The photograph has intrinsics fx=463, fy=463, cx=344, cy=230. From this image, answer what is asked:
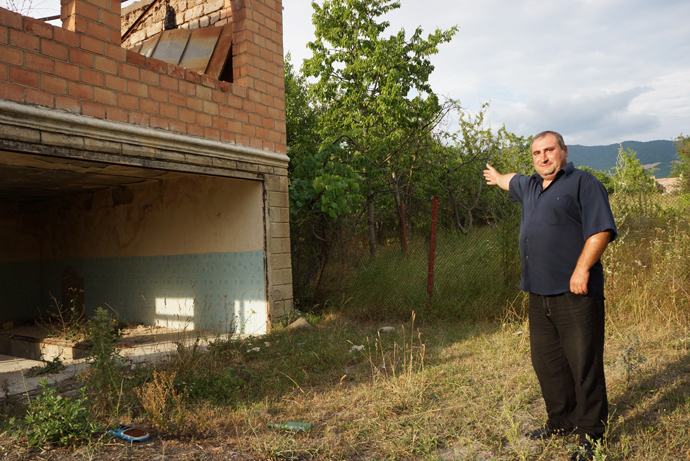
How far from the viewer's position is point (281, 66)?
7.26m

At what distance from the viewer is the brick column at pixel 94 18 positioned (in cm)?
471

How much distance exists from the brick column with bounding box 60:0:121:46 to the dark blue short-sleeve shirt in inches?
183

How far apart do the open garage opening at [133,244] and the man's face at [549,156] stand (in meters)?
4.56

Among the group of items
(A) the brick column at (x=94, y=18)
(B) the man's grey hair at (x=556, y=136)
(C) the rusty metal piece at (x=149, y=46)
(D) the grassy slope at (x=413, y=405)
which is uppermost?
(C) the rusty metal piece at (x=149, y=46)

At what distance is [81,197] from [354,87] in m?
9.39

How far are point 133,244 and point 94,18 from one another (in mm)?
4868

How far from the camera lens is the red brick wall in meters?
4.29

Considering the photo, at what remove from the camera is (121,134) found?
4.99 meters

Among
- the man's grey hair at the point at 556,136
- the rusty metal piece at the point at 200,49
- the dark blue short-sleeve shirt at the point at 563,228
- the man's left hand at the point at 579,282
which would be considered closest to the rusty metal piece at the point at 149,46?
the rusty metal piece at the point at 200,49

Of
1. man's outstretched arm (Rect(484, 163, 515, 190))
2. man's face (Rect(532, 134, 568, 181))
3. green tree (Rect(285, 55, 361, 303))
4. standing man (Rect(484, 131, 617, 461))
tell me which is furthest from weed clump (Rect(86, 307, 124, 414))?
green tree (Rect(285, 55, 361, 303))

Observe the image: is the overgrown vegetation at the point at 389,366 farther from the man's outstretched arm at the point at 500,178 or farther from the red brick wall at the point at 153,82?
the man's outstretched arm at the point at 500,178

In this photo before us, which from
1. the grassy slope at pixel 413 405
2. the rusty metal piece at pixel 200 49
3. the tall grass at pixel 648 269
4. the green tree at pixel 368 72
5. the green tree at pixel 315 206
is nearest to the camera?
the grassy slope at pixel 413 405

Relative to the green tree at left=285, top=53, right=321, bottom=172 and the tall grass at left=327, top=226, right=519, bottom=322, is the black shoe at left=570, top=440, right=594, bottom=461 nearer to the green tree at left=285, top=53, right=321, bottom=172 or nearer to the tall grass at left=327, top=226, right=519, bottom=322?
the tall grass at left=327, top=226, right=519, bottom=322

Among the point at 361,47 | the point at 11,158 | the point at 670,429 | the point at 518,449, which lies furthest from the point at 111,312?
the point at 361,47
